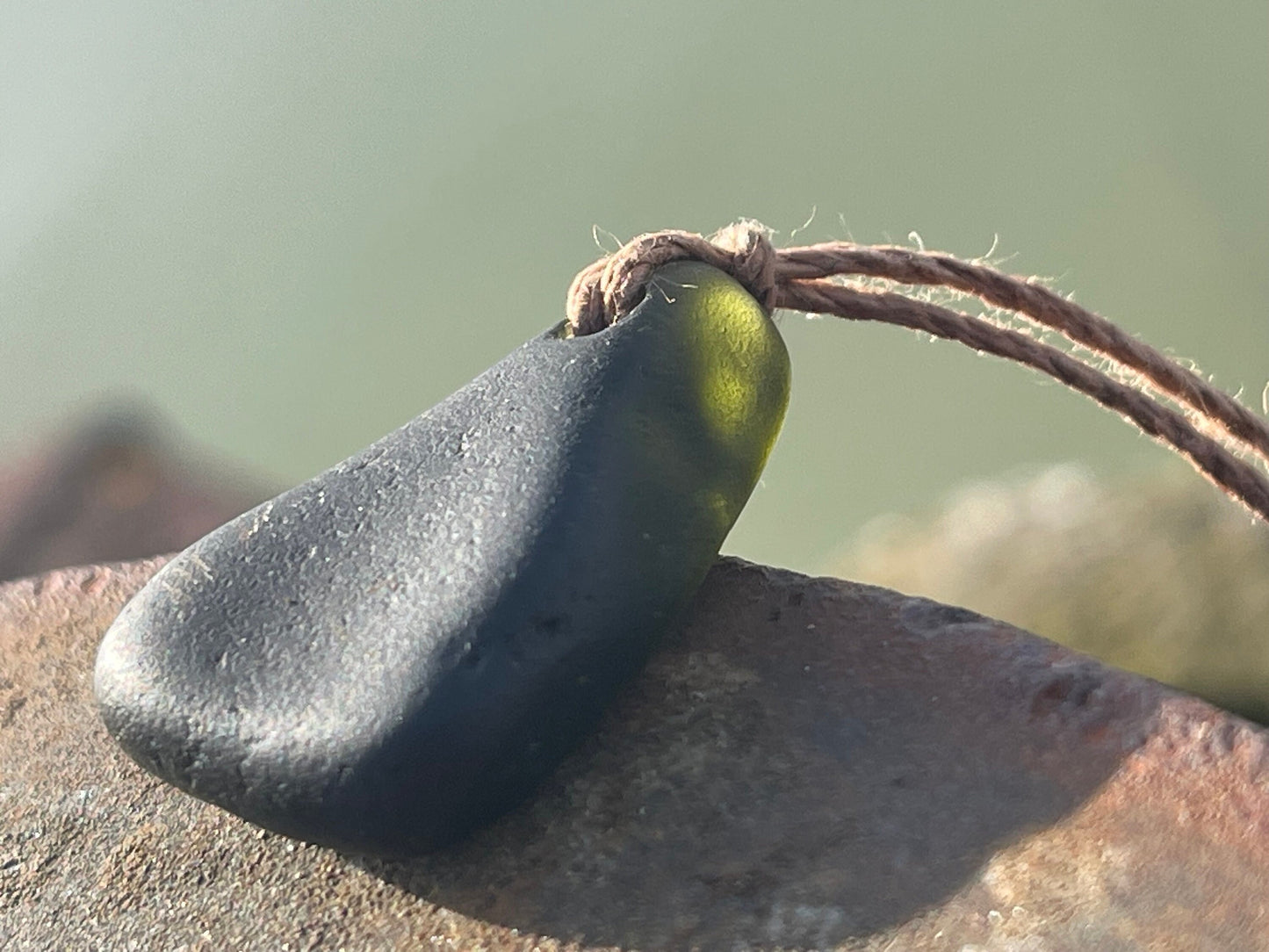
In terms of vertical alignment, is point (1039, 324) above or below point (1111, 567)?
above

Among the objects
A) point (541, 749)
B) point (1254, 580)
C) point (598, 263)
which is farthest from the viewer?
point (1254, 580)

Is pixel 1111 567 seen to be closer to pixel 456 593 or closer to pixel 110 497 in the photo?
pixel 456 593

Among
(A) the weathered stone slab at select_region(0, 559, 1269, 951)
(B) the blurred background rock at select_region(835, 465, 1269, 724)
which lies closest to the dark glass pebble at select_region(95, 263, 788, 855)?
(A) the weathered stone slab at select_region(0, 559, 1269, 951)

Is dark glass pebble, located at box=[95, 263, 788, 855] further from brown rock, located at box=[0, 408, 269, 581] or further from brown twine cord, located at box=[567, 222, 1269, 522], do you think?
brown rock, located at box=[0, 408, 269, 581]

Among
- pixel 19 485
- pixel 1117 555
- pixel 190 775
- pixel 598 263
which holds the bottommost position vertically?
pixel 19 485

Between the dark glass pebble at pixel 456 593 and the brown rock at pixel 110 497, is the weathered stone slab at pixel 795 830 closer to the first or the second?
the dark glass pebble at pixel 456 593

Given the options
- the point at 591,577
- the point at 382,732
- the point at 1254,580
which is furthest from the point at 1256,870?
the point at 1254,580

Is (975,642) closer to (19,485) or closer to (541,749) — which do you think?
(541,749)

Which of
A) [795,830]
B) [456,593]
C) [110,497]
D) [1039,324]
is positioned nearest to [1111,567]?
[1039,324]
